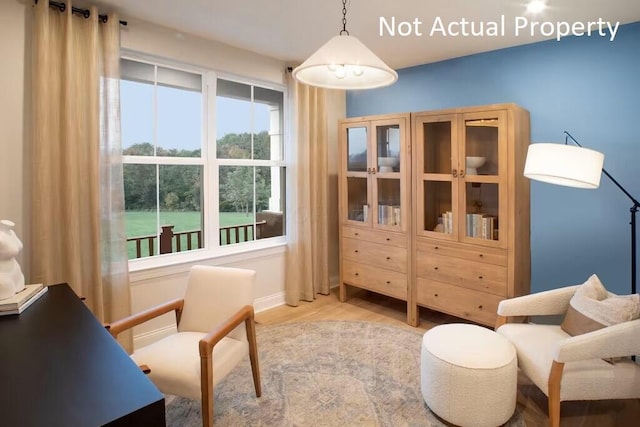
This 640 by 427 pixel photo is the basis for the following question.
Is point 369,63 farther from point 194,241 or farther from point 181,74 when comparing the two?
point 194,241

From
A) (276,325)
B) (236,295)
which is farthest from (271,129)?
(236,295)

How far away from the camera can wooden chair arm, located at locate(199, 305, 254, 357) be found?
176 centimetres

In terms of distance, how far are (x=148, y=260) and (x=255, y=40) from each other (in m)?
1.97

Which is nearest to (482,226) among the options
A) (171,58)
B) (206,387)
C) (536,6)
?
(536,6)

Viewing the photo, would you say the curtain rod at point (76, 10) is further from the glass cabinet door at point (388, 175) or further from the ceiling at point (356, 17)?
the glass cabinet door at point (388, 175)

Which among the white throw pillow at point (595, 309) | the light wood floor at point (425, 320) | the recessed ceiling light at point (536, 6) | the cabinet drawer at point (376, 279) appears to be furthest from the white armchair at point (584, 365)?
the recessed ceiling light at point (536, 6)

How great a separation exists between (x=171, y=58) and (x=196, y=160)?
807 mm

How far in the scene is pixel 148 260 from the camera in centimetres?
306

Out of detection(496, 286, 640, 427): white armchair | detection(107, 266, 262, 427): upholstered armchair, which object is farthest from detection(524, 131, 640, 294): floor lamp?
detection(107, 266, 262, 427): upholstered armchair

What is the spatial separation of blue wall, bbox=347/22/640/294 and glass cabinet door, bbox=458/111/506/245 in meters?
0.47

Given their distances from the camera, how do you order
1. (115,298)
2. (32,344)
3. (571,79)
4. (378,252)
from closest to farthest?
(32,344) < (115,298) < (571,79) < (378,252)

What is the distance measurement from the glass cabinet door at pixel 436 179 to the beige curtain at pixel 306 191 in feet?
3.64

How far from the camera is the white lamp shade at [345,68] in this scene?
61.6 inches

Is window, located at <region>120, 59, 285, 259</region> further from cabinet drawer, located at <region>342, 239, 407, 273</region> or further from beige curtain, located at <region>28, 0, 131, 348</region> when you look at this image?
cabinet drawer, located at <region>342, 239, 407, 273</region>
